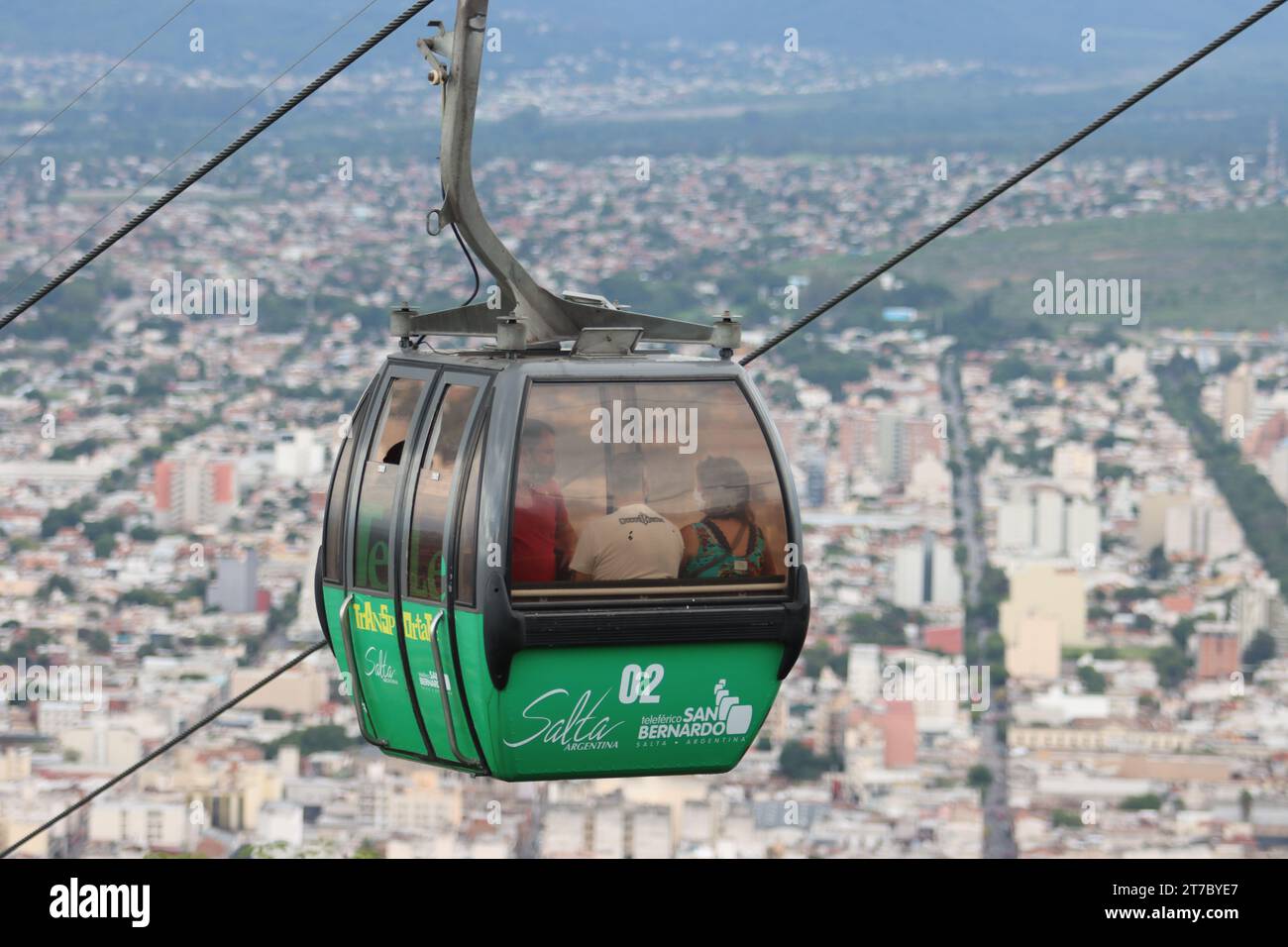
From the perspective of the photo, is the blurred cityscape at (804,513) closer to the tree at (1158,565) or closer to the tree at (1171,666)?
the tree at (1171,666)

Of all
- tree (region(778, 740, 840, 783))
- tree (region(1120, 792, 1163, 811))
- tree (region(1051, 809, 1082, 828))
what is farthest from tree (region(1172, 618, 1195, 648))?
tree (region(778, 740, 840, 783))

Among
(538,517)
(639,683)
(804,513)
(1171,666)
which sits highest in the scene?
(804,513)

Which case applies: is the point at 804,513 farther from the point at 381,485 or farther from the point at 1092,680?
the point at 381,485

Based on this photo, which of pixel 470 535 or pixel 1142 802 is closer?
pixel 470 535

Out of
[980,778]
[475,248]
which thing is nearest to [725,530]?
[475,248]

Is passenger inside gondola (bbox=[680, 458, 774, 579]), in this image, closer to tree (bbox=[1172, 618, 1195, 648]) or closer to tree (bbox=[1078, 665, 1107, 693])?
tree (bbox=[1078, 665, 1107, 693])

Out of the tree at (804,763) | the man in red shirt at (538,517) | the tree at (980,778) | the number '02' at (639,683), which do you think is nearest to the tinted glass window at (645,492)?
the man in red shirt at (538,517)

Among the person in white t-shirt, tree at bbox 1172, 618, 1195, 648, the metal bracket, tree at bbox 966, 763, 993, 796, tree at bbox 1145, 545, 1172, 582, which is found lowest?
tree at bbox 966, 763, 993, 796
